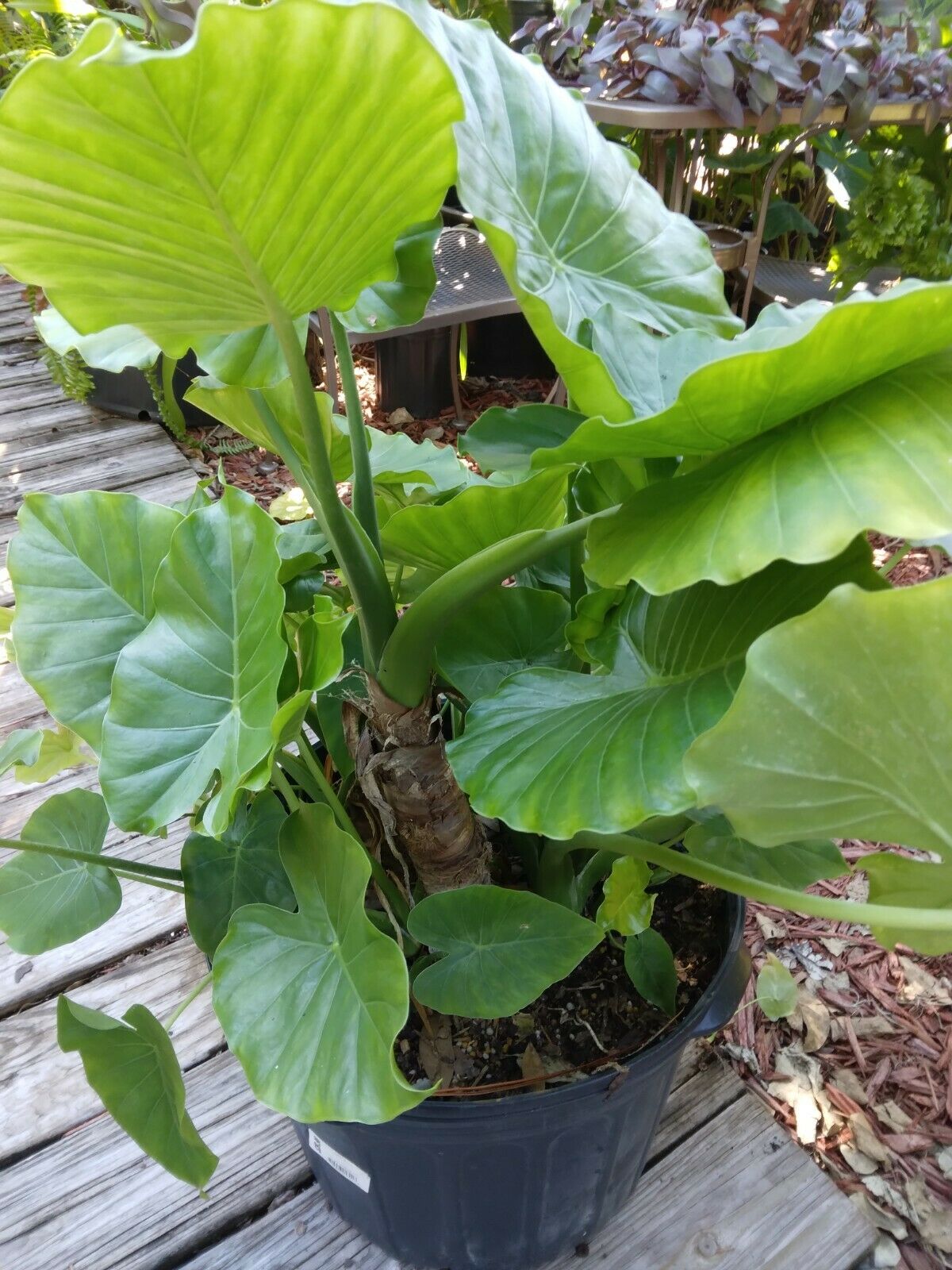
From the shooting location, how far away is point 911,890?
507 mm

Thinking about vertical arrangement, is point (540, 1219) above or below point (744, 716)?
below

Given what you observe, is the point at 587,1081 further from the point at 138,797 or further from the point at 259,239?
the point at 259,239

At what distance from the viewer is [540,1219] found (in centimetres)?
78

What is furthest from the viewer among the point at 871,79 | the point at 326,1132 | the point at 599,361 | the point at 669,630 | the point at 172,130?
the point at 871,79

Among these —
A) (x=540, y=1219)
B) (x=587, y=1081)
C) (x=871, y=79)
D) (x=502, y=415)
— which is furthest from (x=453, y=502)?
Answer: (x=871, y=79)

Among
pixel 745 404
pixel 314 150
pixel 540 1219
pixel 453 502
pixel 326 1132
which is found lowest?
pixel 540 1219

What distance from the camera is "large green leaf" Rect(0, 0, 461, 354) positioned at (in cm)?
31

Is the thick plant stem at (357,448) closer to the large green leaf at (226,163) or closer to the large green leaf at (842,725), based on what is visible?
the large green leaf at (226,163)

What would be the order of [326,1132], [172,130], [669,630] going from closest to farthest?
[172,130]
[669,630]
[326,1132]

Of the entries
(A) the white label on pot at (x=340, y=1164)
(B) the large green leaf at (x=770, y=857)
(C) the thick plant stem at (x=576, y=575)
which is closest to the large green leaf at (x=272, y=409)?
(C) the thick plant stem at (x=576, y=575)

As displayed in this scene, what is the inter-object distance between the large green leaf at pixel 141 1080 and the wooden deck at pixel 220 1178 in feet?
0.97

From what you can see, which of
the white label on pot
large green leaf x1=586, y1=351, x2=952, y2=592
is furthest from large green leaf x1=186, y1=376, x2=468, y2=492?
the white label on pot

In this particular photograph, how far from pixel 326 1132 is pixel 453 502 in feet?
1.64

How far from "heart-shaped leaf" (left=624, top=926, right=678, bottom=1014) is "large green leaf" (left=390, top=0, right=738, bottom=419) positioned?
1.49 ft
